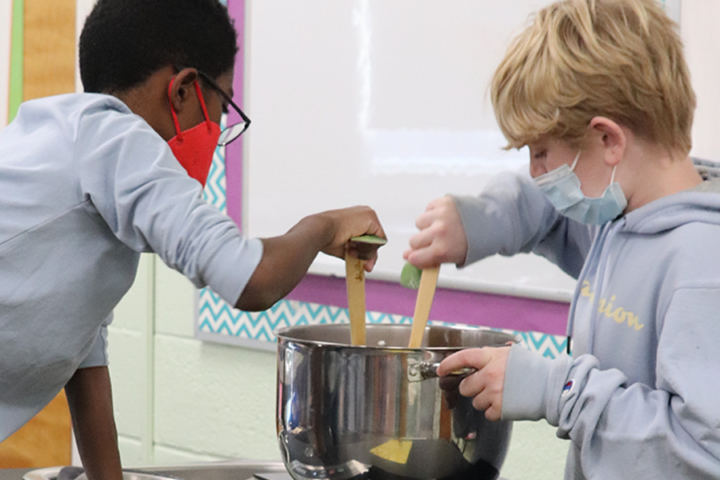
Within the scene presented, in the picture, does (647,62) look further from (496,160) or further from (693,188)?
(496,160)

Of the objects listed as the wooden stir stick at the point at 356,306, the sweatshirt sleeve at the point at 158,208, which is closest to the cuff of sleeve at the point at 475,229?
the wooden stir stick at the point at 356,306

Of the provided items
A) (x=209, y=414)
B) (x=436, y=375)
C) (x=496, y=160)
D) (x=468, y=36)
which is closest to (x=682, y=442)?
(x=436, y=375)

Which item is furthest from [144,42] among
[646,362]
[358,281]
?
[646,362]

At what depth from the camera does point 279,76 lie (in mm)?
1580

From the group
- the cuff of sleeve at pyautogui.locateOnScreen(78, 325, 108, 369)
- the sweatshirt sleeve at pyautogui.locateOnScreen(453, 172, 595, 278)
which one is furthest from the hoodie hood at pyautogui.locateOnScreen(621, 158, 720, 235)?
the cuff of sleeve at pyautogui.locateOnScreen(78, 325, 108, 369)

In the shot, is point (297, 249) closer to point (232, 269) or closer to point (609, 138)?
point (232, 269)

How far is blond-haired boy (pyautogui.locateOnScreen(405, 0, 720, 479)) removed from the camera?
625 millimetres

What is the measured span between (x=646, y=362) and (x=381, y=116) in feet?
2.74

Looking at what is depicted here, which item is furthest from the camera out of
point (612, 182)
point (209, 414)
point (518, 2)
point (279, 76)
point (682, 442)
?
point (209, 414)

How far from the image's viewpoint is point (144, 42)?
868 mm

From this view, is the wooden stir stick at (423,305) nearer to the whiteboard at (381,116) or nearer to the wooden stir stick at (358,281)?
the wooden stir stick at (358,281)

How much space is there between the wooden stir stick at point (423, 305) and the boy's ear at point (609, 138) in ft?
0.60

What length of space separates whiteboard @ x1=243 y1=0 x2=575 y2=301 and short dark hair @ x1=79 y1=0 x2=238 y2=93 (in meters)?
0.49

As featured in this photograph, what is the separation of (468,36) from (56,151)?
0.74 meters
